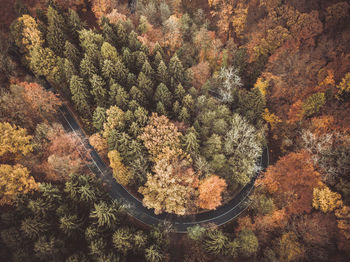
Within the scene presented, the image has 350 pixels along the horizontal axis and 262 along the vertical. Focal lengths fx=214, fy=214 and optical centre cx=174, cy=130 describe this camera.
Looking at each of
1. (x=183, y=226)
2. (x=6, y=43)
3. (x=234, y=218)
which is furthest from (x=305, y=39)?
(x=6, y=43)

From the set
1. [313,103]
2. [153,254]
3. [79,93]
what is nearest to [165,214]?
[153,254]

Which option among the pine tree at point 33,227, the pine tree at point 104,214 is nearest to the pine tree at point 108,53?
the pine tree at point 104,214

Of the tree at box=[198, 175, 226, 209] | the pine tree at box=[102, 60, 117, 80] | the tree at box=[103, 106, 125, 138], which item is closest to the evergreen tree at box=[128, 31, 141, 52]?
the pine tree at box=[102, 60, 117, 80]

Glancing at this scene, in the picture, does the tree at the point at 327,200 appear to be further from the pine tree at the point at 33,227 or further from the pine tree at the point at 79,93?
the pine tree at the point at 79,93

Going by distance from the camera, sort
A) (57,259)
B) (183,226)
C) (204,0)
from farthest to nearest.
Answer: (204,0), (183,226), (57,259)

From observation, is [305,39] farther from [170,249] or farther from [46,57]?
[46,57]

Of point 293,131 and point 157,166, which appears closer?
point 157,166
